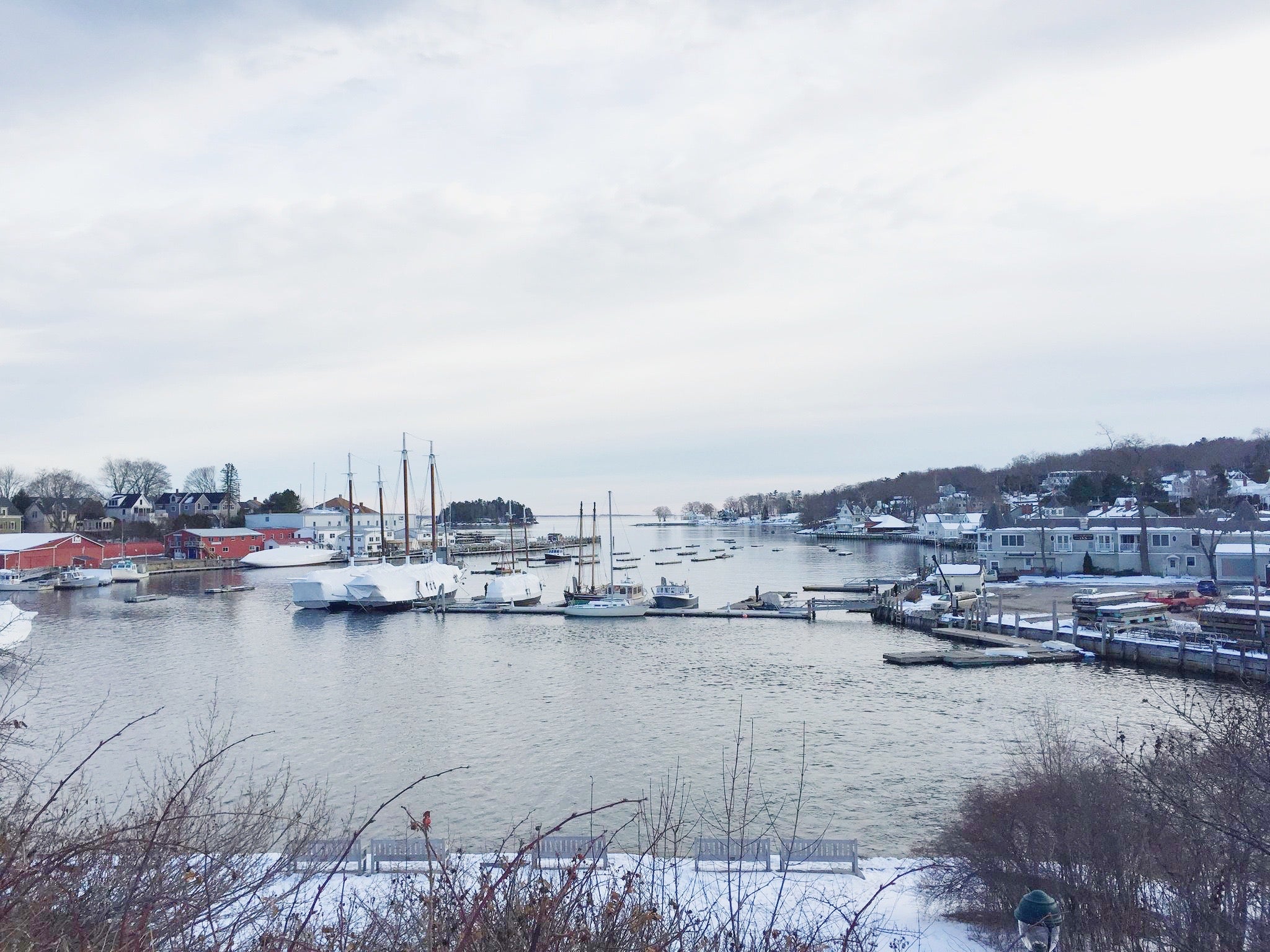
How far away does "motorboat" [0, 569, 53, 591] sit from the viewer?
58688mm

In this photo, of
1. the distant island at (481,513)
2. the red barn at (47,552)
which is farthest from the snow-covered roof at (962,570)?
the distant island at (481,513)

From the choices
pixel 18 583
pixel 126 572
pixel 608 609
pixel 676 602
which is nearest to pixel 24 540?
pixel 126 572

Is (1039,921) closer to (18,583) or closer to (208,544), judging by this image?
(18,583)

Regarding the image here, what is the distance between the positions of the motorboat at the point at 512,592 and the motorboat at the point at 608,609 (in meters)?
6.29

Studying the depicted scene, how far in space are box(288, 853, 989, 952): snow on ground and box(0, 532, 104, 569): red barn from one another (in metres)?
66.6

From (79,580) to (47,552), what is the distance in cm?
751

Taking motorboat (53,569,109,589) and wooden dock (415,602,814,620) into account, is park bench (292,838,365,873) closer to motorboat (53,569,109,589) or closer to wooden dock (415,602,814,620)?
wooden dock (415,602,814,620)

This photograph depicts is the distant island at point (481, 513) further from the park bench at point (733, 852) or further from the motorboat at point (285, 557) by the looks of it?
the park bench at point (733, 852)

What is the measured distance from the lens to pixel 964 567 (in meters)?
50.7

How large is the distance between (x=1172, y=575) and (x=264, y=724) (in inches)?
1852

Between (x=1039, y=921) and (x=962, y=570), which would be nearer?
(x=1039, y=921)

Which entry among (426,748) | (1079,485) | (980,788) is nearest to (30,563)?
(426,748)

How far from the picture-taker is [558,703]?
24859 mm

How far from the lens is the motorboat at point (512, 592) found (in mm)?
50188
